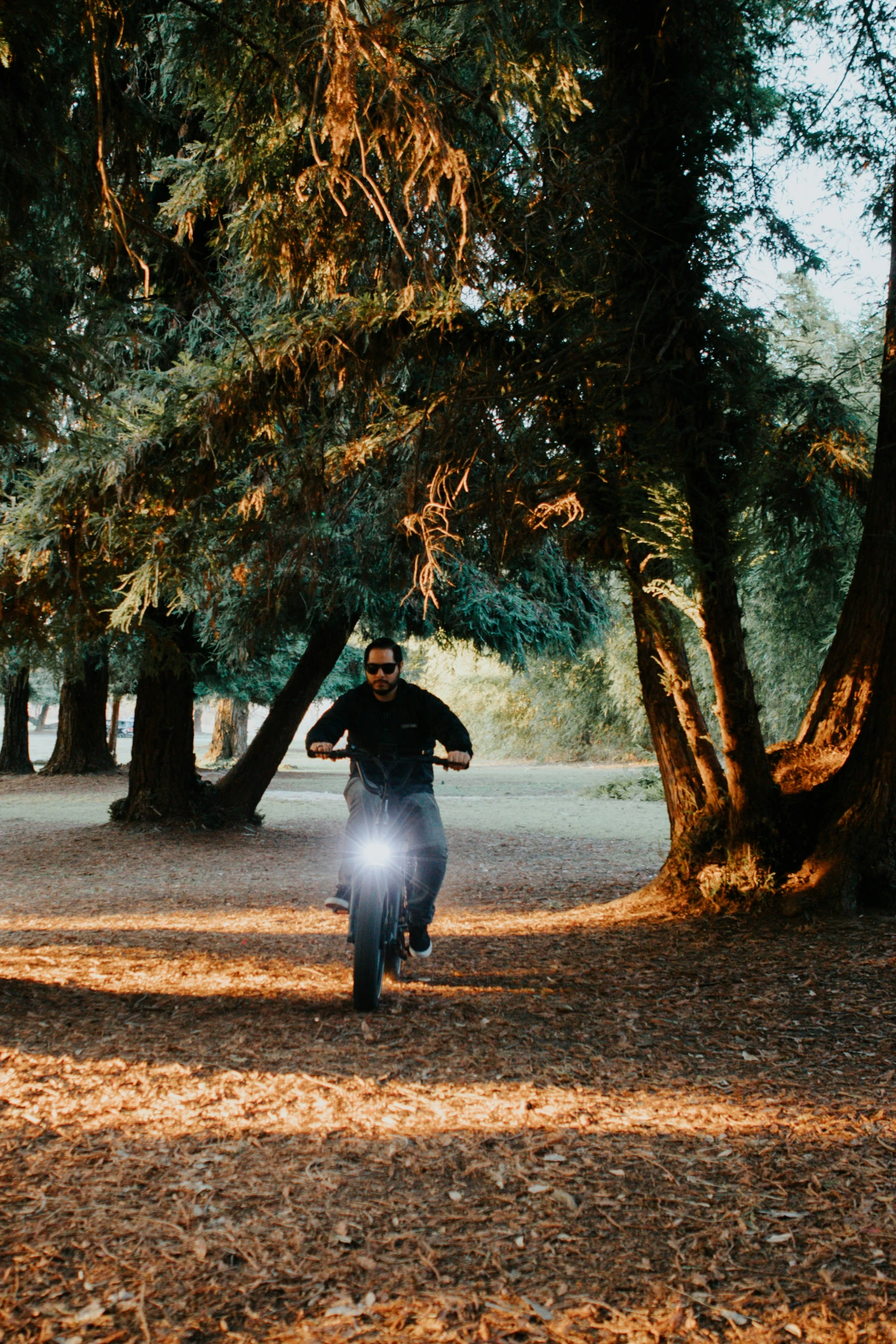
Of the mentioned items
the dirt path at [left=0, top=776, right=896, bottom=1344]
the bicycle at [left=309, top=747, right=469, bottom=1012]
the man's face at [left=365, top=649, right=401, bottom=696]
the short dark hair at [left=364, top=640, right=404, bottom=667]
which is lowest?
the dirt path at [left=0, top=776, right=896, bottom=1344]

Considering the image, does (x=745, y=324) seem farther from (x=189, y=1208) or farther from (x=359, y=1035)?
(x=189, y=1208)

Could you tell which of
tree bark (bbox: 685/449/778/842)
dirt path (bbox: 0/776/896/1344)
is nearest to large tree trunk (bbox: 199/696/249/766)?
dirt path (bbox: 0/776/896/1344)

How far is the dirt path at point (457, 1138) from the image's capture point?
2.47 metres

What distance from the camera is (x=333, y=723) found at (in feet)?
17.5

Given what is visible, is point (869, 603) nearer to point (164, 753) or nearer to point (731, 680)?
point (731, 680)

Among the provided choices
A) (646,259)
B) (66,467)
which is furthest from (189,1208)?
(66,467)

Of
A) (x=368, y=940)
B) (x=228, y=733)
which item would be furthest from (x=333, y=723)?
(x=228, y=733)

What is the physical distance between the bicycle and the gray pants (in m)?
0.03

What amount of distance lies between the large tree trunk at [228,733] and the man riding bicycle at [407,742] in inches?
901

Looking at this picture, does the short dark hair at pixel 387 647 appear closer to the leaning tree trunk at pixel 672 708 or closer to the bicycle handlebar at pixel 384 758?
the bicycle handlebar at pixel 384 758

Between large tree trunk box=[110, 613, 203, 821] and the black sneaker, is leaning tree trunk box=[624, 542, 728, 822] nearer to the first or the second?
the black sneaker

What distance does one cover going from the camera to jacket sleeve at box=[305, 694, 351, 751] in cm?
521

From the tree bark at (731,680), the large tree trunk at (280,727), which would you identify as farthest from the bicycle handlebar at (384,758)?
the large tree trunk at (280,727)

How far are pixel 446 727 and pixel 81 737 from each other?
703 inches
